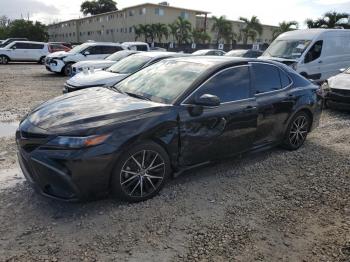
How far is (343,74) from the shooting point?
31.3 ft

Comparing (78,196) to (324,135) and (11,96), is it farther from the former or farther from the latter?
(11,96)

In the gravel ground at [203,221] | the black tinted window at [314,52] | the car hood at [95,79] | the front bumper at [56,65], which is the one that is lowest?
the gravel ground at [203,221]

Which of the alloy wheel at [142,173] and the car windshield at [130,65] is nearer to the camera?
the alloy wheel at [142,173]

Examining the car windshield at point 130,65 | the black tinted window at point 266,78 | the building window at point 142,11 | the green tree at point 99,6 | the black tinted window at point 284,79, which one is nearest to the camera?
the black tinted window at point 266,78

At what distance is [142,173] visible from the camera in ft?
12.9

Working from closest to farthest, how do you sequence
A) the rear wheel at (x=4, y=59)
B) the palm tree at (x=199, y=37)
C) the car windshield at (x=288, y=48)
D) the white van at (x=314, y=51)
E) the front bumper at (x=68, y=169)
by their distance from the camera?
the front bumper at (x=68, y=169), the white van at (x=314, y=51), the car windshield at (x=288, y=48), the rear wheel at (x=4, y=59), the palm tree at (x=199, y=37)

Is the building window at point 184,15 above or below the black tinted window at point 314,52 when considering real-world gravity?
above

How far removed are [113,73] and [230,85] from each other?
18.0 feet

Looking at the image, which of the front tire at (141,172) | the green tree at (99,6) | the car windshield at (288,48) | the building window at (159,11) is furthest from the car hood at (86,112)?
the green tree at (99,6)

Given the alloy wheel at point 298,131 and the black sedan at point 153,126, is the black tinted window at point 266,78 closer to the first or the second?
the black sedan at point 153,126

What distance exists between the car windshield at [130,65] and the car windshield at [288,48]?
477cm

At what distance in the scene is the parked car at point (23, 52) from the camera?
24.4 meters

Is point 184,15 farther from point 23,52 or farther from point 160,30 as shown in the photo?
point 23,52

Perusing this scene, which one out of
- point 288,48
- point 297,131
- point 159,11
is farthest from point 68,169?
point 159,11
